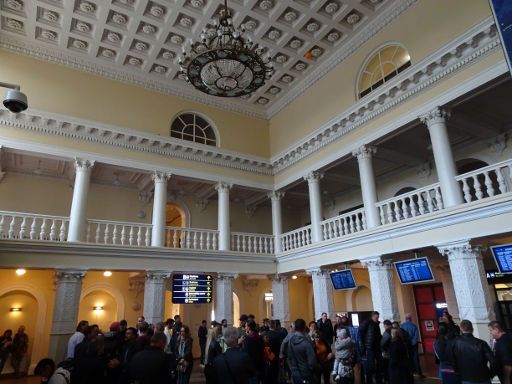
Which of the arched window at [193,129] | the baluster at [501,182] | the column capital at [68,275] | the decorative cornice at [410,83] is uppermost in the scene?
the arched window at [193,129]

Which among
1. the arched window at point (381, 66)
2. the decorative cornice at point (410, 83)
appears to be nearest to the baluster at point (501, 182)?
the decorative cornice at point (410, 83)

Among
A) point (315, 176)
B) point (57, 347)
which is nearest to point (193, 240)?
point (315, 176)

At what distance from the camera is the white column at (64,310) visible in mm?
9312

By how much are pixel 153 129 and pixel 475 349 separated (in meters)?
10.8

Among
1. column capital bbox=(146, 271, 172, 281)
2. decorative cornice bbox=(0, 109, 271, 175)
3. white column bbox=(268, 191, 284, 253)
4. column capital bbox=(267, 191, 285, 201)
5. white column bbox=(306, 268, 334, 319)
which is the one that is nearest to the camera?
decorative cornice bbox=(0, 109, 271, 175)

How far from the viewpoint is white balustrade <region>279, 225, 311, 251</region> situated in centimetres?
1246

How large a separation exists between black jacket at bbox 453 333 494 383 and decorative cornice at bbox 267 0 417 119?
8.54m

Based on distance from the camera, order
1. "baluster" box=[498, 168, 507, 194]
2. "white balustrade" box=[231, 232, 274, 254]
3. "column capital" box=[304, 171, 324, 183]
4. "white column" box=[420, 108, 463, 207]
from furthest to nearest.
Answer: "white balustrade" box=[231, 232, 274, 254] → "column capital" box=[304, 171, 324, 183] → "white column" box=[420, 108, 463, 207] → "baluster" box=[498, 168, 507, 194]

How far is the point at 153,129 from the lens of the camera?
1252cm

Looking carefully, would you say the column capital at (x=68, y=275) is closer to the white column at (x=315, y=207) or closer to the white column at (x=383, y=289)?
the white column at (x=315, y=207)

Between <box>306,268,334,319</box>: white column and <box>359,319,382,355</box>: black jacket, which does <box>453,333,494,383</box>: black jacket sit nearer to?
<box>359,319,382,355</box>: black jacket

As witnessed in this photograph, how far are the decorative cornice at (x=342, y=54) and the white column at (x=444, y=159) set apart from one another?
3.25 meters

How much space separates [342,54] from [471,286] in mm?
7635

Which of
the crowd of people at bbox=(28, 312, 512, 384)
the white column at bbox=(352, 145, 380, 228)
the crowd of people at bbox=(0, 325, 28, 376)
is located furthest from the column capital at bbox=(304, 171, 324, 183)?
the crowd of people at bbox=(0, 325, 28, 376)
